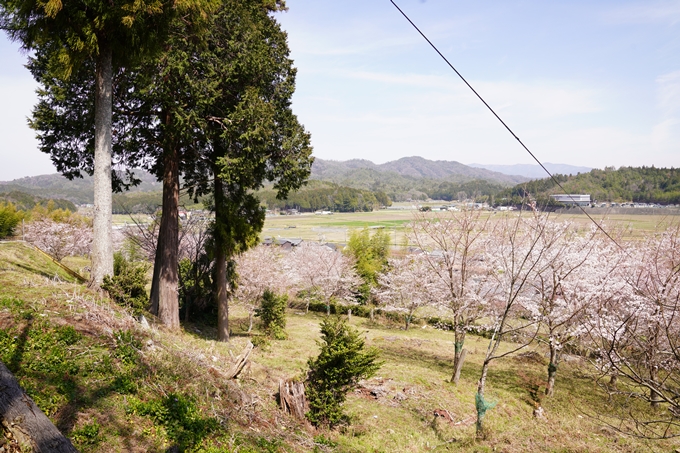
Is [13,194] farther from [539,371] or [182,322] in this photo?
[539,371]

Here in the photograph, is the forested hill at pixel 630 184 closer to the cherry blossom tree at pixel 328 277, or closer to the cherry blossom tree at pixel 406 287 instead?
the cherry blossom tree at pixel 406 287

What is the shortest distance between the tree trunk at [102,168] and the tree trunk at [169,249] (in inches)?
78.0

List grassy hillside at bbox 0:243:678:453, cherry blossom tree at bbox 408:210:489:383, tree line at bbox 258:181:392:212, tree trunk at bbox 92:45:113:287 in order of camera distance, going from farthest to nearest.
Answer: tree line at bbox 258:181:392:212, cherry blossom tree at bbox 408:210:489:383, tree trunk at bbox 92:45:113:287, grassy hillside at bbox 0:243:678:453

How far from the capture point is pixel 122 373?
5.21 metres

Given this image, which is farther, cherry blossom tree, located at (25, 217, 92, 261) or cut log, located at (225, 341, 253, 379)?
cherry blossom tree, located at (25, 217, 92, 261)

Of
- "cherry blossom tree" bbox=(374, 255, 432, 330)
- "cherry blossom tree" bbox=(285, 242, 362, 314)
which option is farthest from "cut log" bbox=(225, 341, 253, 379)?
"cherry blossom tree" bbox=(285, 242, 362, 314)

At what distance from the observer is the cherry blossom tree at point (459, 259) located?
1332cm

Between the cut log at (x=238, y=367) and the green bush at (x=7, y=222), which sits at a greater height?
the green bush at (x=7, y=222)

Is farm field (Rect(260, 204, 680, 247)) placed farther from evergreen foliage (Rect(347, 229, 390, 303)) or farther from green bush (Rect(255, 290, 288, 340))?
green bush (Rect(255, 290, 288, 340))

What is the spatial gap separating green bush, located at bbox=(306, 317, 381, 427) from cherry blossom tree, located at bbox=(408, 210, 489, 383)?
6.44 meters

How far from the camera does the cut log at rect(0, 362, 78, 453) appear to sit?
2850mm

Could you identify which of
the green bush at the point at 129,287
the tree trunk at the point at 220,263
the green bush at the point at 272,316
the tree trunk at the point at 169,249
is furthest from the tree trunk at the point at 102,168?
the green bush at the point at 272,316

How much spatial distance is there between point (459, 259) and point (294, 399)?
1053cm

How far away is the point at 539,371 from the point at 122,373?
16805 mm
